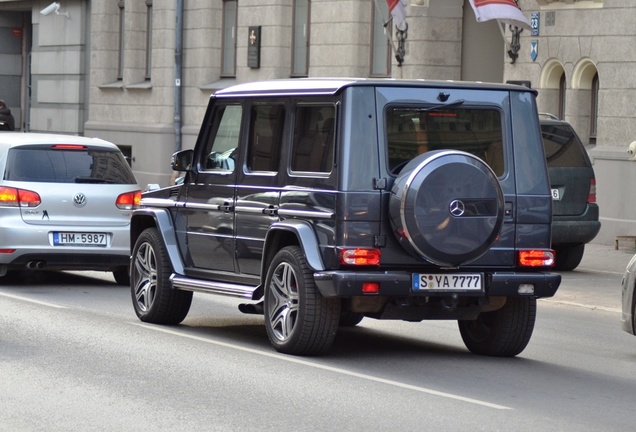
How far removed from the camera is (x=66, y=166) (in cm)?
1592

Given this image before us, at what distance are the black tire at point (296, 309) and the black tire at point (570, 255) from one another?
28.7 feet

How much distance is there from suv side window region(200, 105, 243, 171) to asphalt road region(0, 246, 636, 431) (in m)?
1.37

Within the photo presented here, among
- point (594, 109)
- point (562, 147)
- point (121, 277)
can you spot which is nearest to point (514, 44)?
point (594, 109)

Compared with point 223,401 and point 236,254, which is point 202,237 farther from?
point 223,401

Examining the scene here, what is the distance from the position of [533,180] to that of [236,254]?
2.37 metres

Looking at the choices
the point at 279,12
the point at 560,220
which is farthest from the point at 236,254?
the point at 279,12

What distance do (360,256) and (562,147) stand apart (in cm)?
876

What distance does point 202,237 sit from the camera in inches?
479

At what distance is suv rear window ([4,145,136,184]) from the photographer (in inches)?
618

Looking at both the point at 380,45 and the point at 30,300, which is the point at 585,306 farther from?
the point at 380,45

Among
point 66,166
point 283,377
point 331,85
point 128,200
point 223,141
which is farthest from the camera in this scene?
point 128,200

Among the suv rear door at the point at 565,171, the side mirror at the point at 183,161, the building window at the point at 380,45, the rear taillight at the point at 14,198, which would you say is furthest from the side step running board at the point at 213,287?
the building window at the point at 380,45

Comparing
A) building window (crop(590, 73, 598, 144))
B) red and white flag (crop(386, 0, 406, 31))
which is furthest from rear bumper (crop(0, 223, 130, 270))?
red and white flag (crop(386, 0, 406, 31))

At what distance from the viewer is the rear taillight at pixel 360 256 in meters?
10.3
